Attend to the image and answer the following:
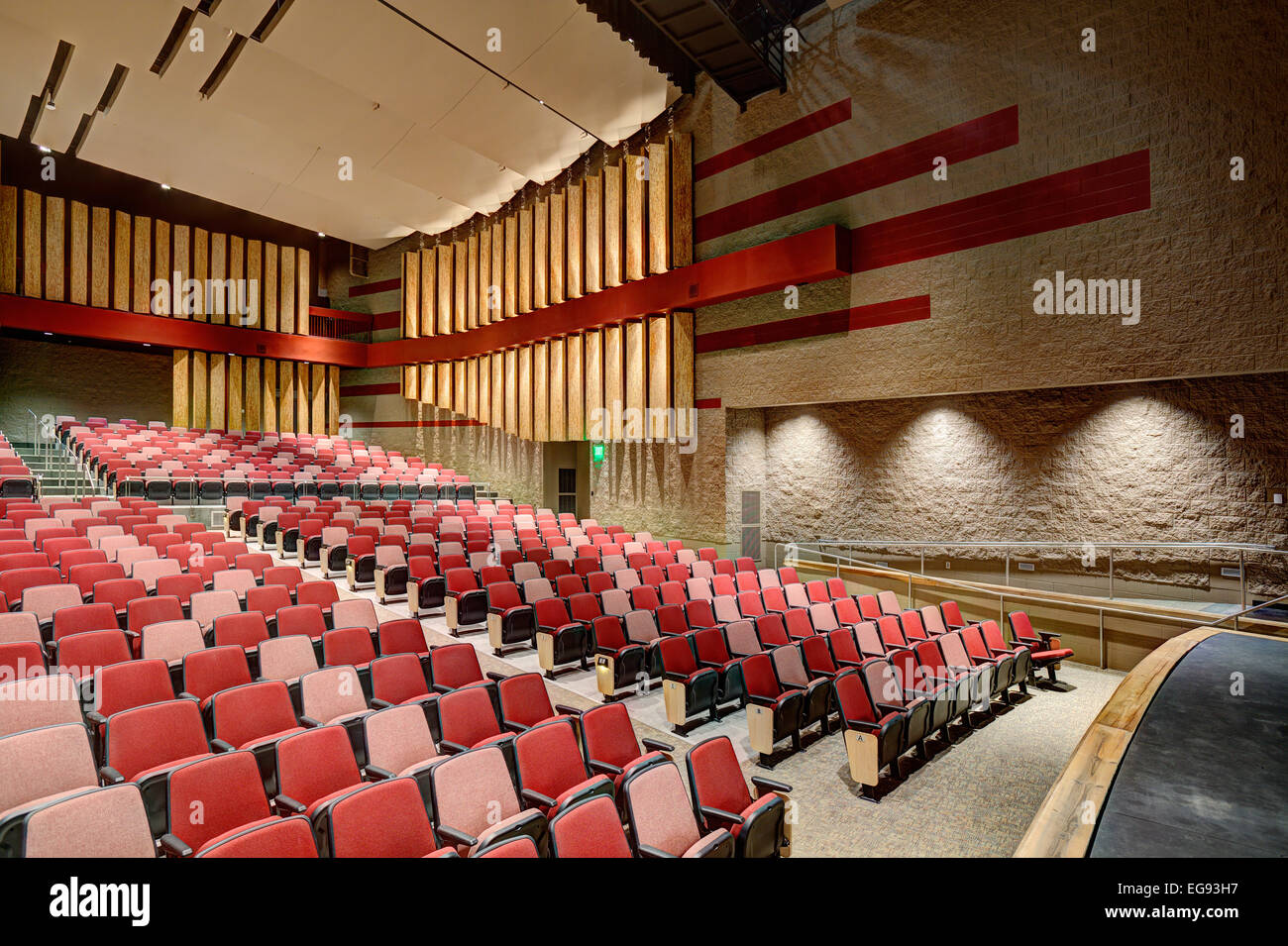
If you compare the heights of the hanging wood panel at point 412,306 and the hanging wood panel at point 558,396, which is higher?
the hanging wood panel at point 412,306

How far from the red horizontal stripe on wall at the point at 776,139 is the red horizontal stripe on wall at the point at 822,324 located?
6.91ft

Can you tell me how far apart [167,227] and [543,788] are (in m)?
14.2

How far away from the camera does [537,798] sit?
2.52 meters

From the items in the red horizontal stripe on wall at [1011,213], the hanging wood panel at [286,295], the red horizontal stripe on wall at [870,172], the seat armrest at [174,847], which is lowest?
the seat armrest at [174,847]

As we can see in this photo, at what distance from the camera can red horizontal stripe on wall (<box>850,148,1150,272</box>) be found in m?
5.68

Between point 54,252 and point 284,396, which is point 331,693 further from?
point 284,396

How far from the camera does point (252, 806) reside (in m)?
2.29

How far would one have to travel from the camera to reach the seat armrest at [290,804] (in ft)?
7.71

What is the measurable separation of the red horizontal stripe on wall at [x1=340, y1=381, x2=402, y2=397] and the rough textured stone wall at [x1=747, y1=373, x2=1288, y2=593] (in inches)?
339

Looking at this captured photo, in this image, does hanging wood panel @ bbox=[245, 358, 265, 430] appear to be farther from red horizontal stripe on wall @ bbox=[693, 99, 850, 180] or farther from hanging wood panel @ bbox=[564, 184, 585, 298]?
red horizontal stripe on wall @ bbox=[693, 99, 850, 180]

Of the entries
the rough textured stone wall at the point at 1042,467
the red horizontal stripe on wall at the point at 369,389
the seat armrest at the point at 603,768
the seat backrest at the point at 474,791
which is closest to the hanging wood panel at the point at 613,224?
the rough textured stone wall at the point at 1042,467

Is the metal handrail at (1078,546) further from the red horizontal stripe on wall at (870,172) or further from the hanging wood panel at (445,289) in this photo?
the hanging wood panel at (445,289)
